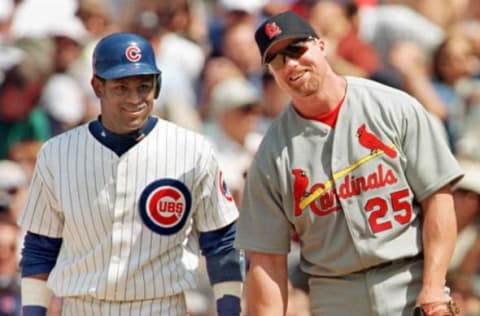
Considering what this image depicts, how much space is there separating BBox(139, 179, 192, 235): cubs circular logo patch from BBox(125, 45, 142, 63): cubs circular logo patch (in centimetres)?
51

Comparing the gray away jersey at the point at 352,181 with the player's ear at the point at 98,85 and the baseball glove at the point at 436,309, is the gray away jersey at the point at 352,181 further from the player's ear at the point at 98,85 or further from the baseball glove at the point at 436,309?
the player's ear at the point at 98,85

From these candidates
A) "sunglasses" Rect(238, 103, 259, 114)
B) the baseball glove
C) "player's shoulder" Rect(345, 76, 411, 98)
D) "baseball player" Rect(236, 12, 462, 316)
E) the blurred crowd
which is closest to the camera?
the baseball glove

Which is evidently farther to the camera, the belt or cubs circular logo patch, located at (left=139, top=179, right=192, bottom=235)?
cubs circular logo patch, located at (left=139, top=179, right=192, bottom=235)

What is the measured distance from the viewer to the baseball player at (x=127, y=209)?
5.48 m

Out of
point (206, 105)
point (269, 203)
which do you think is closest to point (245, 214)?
point (269, 203)

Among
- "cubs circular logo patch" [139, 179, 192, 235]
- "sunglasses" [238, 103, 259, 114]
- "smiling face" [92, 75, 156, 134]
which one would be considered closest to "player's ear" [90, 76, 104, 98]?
"smiling face" [92, 75, 156, 134]

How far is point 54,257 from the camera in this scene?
18.8ft

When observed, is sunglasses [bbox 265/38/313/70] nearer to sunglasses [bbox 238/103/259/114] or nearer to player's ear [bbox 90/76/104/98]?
player's ear [bbox 90/76/104/98]

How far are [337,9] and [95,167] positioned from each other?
5403 mm

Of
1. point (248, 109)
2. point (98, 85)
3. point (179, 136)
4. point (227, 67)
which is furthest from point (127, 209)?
point (227, 67)

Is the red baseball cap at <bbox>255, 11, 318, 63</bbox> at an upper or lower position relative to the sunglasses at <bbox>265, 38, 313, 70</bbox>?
upper

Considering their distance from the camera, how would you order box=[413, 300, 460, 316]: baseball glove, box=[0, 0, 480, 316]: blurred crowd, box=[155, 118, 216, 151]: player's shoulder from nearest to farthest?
box=[413, 300, 460, 316]: baseball glove < box=[155, 118, 216, 151]: player's shoulder < box=[0, 0, 480, 316]: blurred crowd

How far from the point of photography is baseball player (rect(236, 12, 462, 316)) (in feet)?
17.1

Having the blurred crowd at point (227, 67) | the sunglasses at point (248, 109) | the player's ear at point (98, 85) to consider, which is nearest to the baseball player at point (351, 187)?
the player's ear at point (98, 85)
